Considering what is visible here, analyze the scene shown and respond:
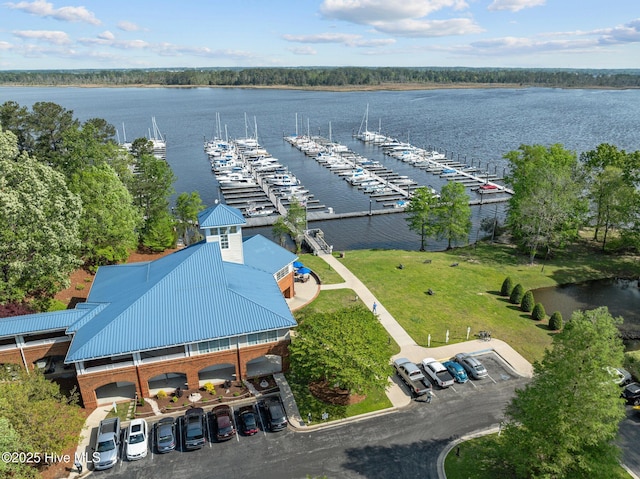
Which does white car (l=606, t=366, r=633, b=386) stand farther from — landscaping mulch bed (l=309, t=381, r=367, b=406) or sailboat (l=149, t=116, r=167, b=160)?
sailboat (l=149, t=116, r=167, b=160)

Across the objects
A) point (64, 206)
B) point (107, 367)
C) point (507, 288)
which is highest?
point (64, 206)

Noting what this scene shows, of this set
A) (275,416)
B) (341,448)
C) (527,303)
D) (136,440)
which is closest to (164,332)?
(136,440)

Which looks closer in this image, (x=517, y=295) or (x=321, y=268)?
(x=517, y=295)

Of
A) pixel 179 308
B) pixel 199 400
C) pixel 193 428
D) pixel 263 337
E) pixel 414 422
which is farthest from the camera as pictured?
pixel 263 337

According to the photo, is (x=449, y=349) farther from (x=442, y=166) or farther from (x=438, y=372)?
(x=442, y=166)

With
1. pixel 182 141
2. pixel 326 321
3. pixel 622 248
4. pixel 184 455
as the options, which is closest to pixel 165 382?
pixel 184 455

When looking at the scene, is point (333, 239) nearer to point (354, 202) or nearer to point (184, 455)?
point (354, 202)
